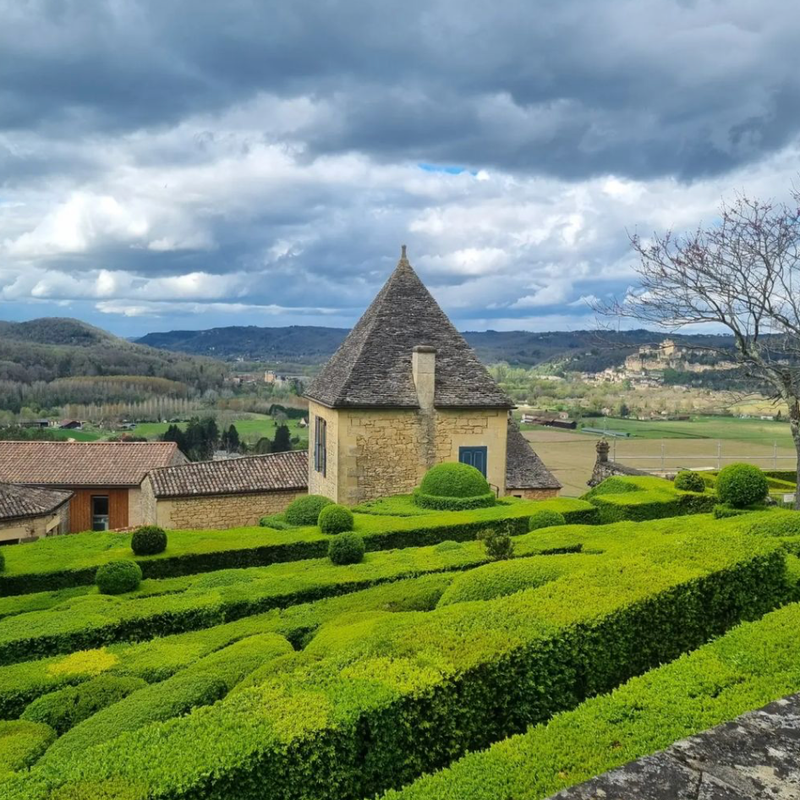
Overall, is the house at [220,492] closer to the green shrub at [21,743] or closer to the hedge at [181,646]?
the hedge at [181,646]

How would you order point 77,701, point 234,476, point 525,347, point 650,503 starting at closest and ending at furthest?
point 77,701 → point 650,503 → point 234,476 → point 525,347

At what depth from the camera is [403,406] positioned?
2416 cm

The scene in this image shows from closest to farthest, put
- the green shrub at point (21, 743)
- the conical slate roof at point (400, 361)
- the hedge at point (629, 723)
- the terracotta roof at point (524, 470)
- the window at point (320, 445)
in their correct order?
1. the hedge at point (629, 723)
2. the green shrub at point (21, 743)
3. the conical slate roof at point (400, 361)
4. the window at point (320, 445)
5. the terracotta roof at point (524, 470)

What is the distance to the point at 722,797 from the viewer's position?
3.59 m

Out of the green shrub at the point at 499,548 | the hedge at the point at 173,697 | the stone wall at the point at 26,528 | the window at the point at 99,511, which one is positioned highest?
the green shrub at the point at 499,548

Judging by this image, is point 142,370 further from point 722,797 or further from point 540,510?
point 722,797

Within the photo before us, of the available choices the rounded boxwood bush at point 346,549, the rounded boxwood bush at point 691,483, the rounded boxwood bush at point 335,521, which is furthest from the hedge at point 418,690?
the rounded boxwood bush at point 691,483

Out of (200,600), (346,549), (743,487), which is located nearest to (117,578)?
(200,600)

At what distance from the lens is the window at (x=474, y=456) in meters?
25.2

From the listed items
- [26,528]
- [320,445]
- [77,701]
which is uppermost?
[320,445]

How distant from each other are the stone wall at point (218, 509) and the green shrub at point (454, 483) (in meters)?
8.56

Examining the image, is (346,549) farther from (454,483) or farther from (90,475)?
(90,475)

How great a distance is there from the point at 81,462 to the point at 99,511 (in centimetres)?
305

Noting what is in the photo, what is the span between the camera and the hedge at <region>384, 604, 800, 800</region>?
4.63m
